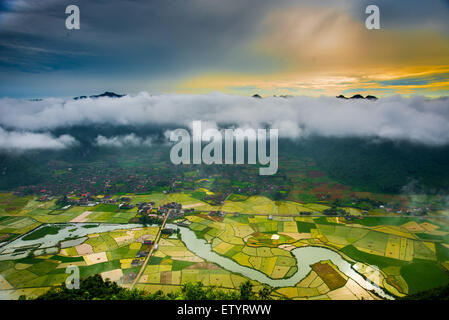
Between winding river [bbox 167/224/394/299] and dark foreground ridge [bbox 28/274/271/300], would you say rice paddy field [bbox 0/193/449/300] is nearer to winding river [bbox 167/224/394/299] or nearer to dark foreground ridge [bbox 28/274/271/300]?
winding river [bbox 167/224/394/299]

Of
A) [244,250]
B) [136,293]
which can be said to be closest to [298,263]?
[244,250]

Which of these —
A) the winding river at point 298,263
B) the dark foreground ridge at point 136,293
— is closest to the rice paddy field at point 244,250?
the winding river at point 298,263

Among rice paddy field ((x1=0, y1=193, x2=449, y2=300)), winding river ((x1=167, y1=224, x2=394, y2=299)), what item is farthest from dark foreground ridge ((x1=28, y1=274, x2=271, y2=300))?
winding river ((x1=167, y1=224, x2=394, y2=299))

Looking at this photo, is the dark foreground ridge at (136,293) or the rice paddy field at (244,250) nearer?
the dark foreground ridge at (136,293)

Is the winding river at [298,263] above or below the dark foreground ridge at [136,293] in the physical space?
below

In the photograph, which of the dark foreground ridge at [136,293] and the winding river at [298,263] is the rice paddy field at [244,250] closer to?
the winding river at [298,263]
